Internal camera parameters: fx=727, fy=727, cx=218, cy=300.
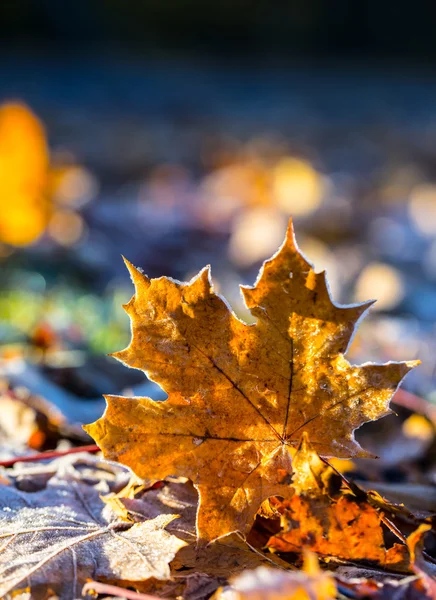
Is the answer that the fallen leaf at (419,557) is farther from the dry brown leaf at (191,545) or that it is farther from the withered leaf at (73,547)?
the withered leaf at (73,547)

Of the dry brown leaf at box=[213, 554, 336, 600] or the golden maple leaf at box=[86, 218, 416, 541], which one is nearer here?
the dry brown leaf at box=[213, 554, 336, 600]

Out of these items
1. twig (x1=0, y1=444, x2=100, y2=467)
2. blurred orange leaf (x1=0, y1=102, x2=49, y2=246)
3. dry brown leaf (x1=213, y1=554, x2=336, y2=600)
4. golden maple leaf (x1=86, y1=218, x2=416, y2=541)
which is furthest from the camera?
blurred orange leaf (x1=0, y1=102, x2=49, y2=246)

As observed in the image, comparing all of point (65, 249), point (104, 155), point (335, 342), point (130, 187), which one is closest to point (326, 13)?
point (104, 155)

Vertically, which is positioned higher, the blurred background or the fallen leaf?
the blurred background

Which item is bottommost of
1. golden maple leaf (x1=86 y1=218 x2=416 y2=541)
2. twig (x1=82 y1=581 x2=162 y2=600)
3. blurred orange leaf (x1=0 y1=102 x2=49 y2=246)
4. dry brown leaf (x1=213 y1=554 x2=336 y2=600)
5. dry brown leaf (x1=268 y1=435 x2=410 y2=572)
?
dry brown leaf (x1=213 y1=554 x2=336 y2=600)

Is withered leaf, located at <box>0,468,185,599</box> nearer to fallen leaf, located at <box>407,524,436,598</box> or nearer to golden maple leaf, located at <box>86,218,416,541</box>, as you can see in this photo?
golden maple leaf, located at <box>86,218,416,541</box>

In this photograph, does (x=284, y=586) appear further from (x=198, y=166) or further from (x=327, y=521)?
(x=198, y=166)

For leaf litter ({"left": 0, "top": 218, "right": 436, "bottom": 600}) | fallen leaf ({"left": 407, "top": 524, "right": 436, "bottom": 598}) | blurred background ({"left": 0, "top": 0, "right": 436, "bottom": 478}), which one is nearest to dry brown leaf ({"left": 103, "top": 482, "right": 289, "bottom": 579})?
leaf litter ({"left": 0, "top": 218, "right": 436, "bottom": 600})

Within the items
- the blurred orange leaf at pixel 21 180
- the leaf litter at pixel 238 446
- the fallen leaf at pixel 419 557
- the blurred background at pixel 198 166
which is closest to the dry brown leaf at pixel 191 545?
the leaf litter at pixel 238 446

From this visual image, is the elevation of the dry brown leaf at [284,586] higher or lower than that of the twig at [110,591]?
lower
